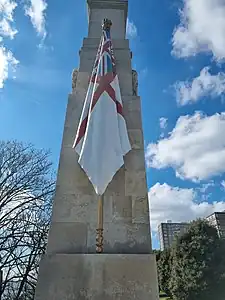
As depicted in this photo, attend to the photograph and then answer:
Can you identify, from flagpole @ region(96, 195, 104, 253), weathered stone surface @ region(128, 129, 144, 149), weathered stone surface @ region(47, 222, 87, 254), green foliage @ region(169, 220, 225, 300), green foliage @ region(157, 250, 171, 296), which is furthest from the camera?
green foliage @ region(157, 250, 171, 296)

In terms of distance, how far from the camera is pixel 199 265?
21.2 meters

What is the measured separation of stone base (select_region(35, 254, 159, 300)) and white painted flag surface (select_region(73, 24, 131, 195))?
1114mm

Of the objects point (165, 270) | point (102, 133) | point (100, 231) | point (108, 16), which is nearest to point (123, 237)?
point (100, 231)

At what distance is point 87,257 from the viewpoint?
4004 mm

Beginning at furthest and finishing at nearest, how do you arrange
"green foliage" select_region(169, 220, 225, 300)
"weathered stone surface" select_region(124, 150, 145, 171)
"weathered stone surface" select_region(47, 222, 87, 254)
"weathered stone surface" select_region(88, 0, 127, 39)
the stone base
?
"green foliage" select_region(169, 220, 225, 300), "weathered stone surface" select_region(88, 0, 127, 39), "weathered stone surface" select_region(124, 150, 145, 171), "weathered stone surface" select_region(47, 222, 87, 254), the stone base

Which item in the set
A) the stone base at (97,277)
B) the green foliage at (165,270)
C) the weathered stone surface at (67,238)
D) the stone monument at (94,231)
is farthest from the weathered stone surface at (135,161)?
the green foliage at (165,270)

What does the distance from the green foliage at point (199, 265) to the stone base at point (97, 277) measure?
64.0ft

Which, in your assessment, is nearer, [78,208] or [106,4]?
[78,208]

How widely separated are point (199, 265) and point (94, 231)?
20085 mm

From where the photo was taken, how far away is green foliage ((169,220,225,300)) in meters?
20.2

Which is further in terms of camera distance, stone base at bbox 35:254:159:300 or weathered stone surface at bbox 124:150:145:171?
weathered stone surface at bbox 124:150:145:171

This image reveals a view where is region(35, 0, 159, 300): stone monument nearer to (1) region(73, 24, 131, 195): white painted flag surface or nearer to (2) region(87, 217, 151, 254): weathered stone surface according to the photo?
(2) region(87, 217, 151, 254): weathered stone surface

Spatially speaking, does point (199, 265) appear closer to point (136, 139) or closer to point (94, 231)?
point (136, 139)

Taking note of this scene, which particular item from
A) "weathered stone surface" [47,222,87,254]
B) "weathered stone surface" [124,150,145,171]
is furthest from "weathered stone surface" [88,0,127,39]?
"weathered stone surface" [47,222,87,254]
